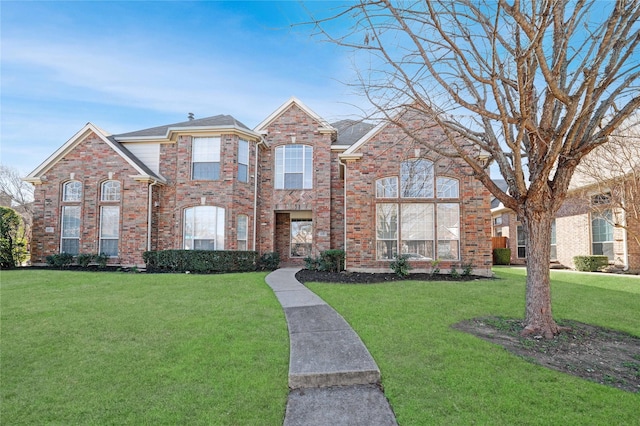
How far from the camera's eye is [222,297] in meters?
8.08

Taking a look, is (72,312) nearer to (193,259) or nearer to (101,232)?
(193,259)

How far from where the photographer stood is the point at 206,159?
49.4 feet

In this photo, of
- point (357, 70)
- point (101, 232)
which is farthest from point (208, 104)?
point (357, 70)

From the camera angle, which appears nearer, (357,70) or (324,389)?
(324,389)

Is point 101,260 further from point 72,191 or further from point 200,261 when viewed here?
point 200,261

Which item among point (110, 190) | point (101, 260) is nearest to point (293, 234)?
point (101, 260)

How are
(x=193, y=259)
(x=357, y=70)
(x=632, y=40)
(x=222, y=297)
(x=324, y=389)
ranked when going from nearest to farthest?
(x=324, y=389), (x=632, y=40), (x=357, y=70), (x=222, y=297), (x=193, y=259)

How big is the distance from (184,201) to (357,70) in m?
11.6

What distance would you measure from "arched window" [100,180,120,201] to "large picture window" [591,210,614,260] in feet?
70.0

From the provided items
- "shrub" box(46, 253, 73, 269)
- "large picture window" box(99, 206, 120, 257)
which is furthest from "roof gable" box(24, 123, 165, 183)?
"shrub" box(46, 253, 73, 269)

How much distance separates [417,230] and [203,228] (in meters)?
9.01

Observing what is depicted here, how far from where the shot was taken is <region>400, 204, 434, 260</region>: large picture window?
12.9 m

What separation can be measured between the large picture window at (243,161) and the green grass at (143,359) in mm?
7821

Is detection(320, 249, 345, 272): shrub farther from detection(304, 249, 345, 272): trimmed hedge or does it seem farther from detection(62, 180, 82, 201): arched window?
detection(62, 180, 82, 201): arched window
